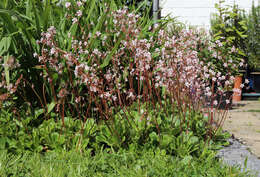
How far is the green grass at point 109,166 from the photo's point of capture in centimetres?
212

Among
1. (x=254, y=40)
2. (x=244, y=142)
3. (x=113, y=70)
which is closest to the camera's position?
(x=113, y=70)

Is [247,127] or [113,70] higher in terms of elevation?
[113,70]

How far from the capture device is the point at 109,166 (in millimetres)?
2307

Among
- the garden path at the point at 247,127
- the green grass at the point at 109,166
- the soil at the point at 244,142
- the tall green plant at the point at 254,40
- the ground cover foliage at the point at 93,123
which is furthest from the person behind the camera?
the tall green plant at the point at 254,40

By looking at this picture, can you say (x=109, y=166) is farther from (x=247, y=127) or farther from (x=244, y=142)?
(x=247, y=127)

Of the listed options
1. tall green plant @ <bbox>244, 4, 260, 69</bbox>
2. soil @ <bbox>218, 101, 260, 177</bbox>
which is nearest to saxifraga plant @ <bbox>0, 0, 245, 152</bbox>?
soil @ <bbox>218, 101, 260, 177</bbox>

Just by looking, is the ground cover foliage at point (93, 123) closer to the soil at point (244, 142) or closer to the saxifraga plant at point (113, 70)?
the saxifraga plant at point (113, 70)

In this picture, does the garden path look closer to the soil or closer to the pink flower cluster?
the soil

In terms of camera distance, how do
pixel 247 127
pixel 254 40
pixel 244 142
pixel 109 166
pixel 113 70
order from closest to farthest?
pixel 109 166 → pixel 113 70 → pixel 244 142 → pixel 247 127 → pixel 254 40

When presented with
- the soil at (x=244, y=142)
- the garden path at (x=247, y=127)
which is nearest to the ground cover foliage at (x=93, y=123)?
the soil at (x=244, y=142)

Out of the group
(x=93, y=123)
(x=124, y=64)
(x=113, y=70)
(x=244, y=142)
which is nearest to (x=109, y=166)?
(x=93, y=123)

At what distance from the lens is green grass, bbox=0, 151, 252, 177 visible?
6.94 ft

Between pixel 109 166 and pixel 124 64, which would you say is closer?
pixel 109 166

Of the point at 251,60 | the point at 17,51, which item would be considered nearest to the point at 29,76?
the point at 17,51
